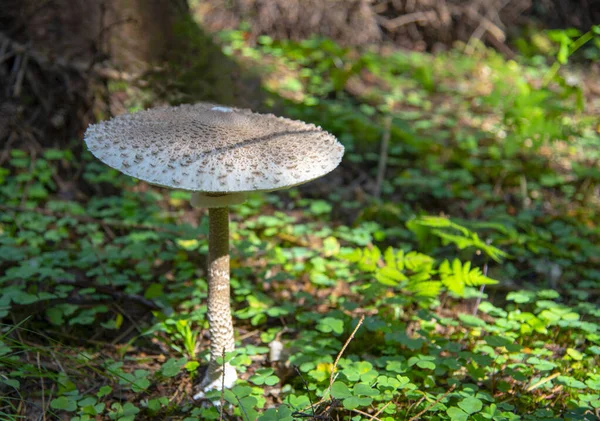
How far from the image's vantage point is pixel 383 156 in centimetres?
515

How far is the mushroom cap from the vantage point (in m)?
1.99

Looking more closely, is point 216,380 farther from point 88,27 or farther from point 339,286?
point 88,27

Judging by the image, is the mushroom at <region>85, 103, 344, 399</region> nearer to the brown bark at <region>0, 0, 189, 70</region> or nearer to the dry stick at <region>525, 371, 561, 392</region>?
the dry stick at <region>525, 371, 561, 392</region>

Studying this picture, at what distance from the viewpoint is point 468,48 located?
9039 millimetres

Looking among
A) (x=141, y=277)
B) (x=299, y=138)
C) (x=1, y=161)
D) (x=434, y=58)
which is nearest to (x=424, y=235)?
(x=299, y=138)

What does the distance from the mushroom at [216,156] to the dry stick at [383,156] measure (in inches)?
93.4

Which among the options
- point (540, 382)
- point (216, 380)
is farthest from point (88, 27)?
point (540, 382)

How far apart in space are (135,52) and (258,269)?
95.9 inches

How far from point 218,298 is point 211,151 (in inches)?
35.6

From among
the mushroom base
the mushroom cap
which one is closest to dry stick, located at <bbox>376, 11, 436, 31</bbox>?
the mushroom cap

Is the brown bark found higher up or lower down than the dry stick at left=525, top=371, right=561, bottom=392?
higher up

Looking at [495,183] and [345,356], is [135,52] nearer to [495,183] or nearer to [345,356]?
[345,356]

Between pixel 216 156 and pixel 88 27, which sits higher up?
pixel 88 27

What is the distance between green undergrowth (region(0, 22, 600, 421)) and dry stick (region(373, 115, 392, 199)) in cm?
11
